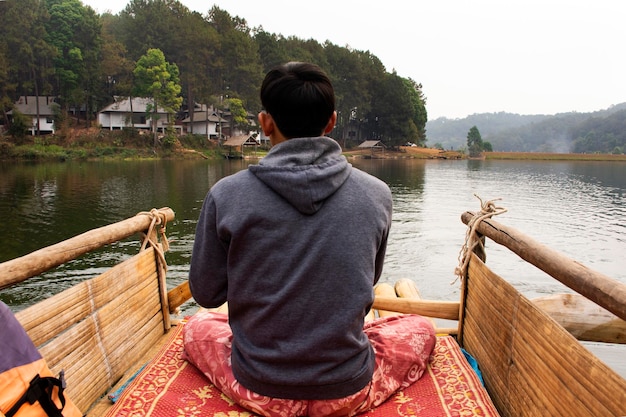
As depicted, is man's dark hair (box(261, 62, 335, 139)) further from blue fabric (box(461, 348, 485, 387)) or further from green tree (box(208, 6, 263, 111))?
green tree (box(208, 6, 263, 111))

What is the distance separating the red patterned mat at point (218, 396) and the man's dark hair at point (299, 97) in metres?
1.25

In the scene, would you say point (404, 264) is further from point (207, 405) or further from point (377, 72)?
point (377, 72)

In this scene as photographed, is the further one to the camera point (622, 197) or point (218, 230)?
point (622, 197)

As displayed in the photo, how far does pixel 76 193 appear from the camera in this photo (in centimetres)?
1786

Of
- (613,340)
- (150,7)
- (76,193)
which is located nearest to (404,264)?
(613,340)

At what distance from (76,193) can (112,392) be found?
1772 centimetres

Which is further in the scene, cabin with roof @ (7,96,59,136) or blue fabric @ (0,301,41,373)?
cabin with roof @ (7,96,59,136)

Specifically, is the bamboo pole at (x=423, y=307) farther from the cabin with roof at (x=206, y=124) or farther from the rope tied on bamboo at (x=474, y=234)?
the cabin with roof at (x=206, y=124)

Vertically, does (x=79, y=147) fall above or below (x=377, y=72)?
below

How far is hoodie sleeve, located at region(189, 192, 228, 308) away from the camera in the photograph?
5.51 ft

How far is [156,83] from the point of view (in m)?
38.4

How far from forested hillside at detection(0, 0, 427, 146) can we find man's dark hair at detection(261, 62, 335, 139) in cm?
4210

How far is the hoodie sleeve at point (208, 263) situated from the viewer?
5.51 ft

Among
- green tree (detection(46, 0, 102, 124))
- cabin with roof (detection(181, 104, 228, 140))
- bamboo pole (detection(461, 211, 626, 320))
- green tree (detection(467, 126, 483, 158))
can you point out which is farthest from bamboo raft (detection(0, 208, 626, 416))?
green tree (detection(467, 126, 483, 158))
